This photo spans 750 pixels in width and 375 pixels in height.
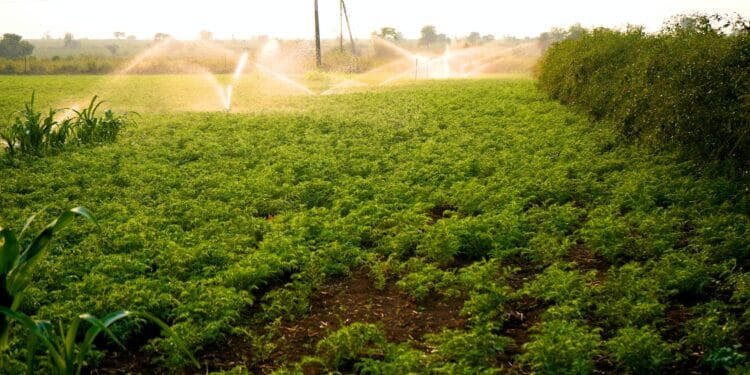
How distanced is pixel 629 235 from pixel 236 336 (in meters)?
4.10

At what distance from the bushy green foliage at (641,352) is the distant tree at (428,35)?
360 feet

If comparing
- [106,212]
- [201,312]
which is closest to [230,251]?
[201,312]

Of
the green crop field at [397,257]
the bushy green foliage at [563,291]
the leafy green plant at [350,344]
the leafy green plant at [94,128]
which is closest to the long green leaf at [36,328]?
the green crop field at [397,257]

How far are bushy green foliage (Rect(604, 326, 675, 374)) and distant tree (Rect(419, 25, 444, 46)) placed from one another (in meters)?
110

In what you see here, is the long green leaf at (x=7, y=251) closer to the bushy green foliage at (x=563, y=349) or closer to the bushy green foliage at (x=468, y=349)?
the bushy green foliage at (x=468, y=349)

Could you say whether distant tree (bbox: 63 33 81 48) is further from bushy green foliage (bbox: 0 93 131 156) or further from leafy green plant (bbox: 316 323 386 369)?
leafy green plant (bbox: 316 323 386 369)

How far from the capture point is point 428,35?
366ft

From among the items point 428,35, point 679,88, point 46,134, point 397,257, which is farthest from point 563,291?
point 428,35

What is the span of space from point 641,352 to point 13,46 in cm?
8224

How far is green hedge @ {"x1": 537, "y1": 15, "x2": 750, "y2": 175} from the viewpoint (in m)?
8.25

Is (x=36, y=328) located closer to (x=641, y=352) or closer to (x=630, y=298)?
(x=641, y=352)

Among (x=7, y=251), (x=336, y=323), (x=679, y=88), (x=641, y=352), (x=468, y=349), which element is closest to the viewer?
(x=7, y=251)

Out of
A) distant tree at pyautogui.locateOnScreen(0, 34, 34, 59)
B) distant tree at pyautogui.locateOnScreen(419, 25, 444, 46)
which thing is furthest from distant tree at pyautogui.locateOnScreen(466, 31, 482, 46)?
distant tree at pyautogui.locateOnScreen(0, 34, 34, 59)

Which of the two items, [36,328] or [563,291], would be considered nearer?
[36,328]
